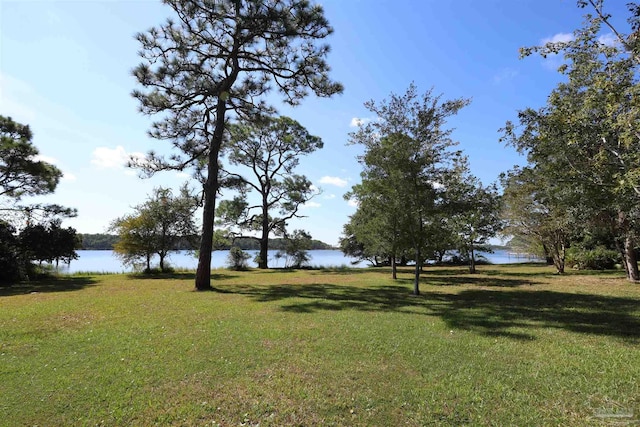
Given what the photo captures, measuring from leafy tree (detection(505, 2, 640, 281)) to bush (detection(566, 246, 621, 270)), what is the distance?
46.3ft

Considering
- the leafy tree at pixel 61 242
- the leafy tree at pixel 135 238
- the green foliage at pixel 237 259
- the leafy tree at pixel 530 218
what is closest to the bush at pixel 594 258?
the leafy tree at pixel 530 218

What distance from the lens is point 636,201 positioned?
29.4 feet

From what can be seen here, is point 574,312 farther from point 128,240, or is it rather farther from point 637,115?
point 128,240

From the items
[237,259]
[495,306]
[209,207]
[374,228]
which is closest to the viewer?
[495,306]

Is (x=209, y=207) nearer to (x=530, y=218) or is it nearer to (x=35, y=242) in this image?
(x=35, y=242)

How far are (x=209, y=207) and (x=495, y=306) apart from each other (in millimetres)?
12231

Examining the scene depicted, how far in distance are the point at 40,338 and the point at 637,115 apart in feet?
40.9

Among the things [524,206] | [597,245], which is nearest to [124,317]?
[524,206]

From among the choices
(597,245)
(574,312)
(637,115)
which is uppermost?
(637,115)

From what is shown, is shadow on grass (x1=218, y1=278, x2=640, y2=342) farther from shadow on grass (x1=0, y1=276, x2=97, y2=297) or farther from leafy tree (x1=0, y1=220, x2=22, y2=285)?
leafy tree (x1=0, y1=220, x2=22, y2=285)

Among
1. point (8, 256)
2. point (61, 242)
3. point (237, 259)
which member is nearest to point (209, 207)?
point (61, 242)

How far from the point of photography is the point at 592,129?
792cm

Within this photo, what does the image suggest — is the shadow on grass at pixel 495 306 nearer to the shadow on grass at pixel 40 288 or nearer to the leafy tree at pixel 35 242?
the shadow on grass at pixel 40 288

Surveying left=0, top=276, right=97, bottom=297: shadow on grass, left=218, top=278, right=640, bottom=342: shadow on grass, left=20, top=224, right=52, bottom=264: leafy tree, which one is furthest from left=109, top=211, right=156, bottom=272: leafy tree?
left=218, top=278, right=640, bottom=342: shadow on grass
